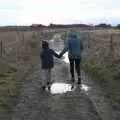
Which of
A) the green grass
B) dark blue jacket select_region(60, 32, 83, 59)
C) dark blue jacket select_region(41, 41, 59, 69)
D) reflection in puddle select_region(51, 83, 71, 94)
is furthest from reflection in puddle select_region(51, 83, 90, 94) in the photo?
dark blue jacket select_region(60, 32, 83, 59)

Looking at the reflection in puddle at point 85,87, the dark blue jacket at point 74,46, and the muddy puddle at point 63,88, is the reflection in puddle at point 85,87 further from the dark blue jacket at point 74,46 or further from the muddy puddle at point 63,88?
the dark blue jacket at point 74,46

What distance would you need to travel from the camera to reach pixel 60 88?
14.0 meters

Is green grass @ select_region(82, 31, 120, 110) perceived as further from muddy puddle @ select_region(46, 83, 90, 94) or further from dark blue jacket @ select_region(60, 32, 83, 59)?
dark blue jacket @ select_region(60, 32, 83, 59)

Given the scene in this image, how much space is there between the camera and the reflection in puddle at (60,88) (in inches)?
524

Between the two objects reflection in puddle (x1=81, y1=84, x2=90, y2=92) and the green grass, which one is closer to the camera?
the green grass

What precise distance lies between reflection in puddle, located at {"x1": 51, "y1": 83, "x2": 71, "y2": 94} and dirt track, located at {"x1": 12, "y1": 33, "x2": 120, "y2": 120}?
0.33m

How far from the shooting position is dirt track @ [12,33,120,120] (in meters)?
9.52

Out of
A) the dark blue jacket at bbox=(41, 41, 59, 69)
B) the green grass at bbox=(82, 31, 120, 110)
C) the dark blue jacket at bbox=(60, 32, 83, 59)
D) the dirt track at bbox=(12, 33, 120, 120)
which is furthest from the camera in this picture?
the dark blue jacket at bbox=(60, 32, 83, 59)

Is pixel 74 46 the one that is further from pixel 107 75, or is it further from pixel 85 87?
pixel 107 75

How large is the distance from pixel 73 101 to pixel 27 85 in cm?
381

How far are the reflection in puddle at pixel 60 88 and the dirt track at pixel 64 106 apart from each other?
334mm

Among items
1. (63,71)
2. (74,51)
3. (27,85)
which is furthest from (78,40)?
(63,71)

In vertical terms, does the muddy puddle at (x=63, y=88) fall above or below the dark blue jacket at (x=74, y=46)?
below

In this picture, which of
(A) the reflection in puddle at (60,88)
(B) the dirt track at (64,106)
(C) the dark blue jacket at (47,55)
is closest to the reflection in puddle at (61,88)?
(A) the reflection in puddle at (60,88)
